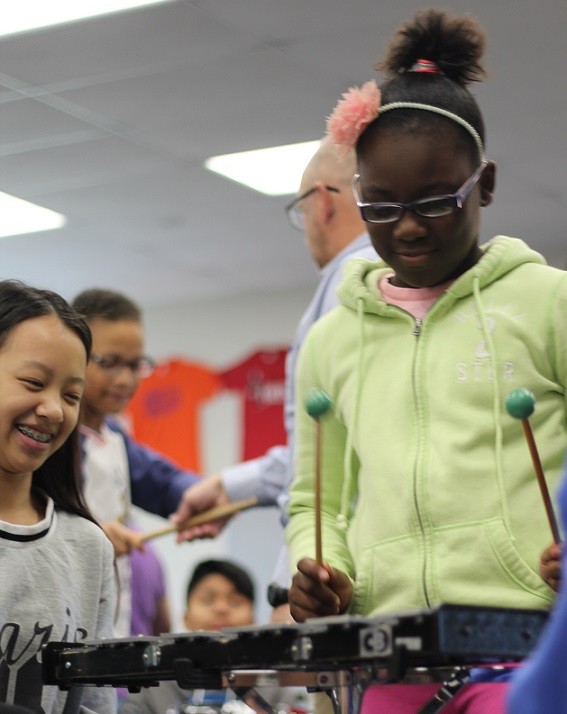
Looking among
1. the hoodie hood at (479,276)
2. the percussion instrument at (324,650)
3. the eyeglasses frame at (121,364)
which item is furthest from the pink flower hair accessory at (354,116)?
the eyeglasses frame at (121,364)

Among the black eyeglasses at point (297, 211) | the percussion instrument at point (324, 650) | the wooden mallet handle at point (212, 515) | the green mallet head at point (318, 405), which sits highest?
the black eyeglasses at point (297, 211)

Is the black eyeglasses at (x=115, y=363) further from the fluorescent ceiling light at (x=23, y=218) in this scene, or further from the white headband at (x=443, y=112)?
the fluorescent ceiling light at (x=23, y=218)

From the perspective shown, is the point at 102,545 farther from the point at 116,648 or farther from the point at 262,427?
the point at 262,427

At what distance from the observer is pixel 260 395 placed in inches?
314

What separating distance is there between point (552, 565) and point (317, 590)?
0.28 metres

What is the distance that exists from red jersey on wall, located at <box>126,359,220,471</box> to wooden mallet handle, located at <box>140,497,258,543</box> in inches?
195

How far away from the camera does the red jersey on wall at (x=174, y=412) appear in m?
8.08

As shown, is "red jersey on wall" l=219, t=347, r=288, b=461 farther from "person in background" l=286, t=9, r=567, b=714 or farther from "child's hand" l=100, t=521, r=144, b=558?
"person in background" l=286, t=9, r=567, b=714

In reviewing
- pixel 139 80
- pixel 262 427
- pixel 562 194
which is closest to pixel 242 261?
pixel 262 427

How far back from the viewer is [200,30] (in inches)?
167

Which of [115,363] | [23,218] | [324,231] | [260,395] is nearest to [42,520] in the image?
[324,231]

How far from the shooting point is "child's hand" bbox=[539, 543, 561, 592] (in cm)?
140

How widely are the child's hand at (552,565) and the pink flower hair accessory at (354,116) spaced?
58 centimetres

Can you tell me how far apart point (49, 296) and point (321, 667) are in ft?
2.91
